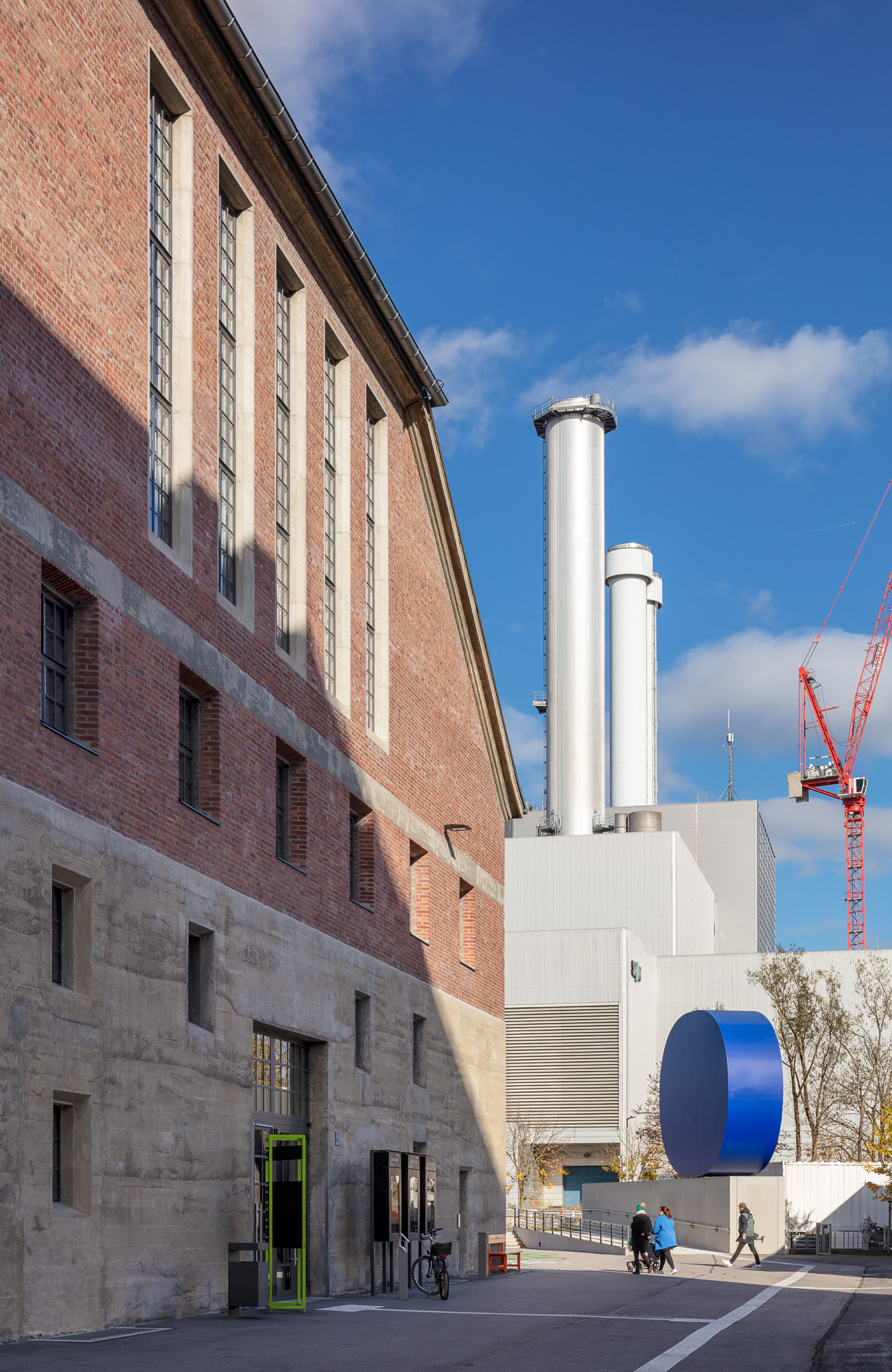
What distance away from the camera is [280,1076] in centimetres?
2720

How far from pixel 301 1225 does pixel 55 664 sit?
29.0ft

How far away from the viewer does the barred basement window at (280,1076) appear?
26.1 metres

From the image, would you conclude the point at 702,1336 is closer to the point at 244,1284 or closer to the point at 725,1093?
the point at 244,1284

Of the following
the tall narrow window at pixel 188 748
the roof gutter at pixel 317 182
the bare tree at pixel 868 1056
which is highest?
the roof gutter at pixel 317 182

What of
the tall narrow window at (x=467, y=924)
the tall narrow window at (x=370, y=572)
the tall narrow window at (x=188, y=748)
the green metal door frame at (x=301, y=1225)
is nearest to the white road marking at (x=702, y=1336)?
the green metal door frame at (x=301, y=1225)

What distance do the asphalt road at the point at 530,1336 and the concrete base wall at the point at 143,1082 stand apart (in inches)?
33.3

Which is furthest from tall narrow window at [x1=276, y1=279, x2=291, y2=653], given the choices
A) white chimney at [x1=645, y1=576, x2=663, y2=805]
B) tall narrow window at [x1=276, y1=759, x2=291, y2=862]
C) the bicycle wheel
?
white chimney at [x1=645, y1=576, x2=663, y2=805]

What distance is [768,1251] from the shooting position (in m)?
47.3

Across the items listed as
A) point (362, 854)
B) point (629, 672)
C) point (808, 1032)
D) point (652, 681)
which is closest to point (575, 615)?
point (629, 672)

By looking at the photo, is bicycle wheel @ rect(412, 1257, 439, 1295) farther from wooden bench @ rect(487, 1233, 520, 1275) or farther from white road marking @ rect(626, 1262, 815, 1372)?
white road marking @ rect(626, 1262, 815, 1372)

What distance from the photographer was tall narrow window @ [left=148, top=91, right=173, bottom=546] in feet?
78.1

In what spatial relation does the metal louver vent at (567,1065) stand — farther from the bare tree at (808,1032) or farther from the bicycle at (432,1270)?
the bicycle at (432,1270)

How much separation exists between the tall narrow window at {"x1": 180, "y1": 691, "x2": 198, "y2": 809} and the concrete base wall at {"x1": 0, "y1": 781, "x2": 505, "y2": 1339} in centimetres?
161

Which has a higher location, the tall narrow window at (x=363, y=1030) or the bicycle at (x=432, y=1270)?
the tall narrow window at (x=363, y=1030)
